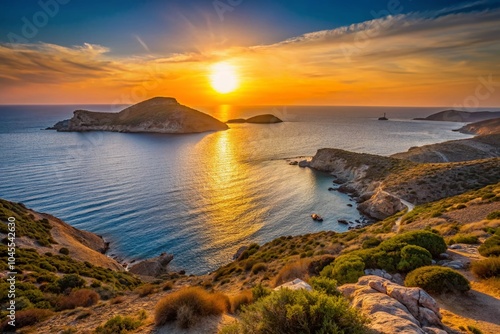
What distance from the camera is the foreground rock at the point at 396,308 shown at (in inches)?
282

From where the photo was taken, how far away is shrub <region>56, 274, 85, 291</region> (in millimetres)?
20859

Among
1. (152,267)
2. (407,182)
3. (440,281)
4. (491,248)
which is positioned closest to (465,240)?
(491,248)

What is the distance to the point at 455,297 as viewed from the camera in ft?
35.5

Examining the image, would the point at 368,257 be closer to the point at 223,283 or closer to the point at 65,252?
the point at 223,283

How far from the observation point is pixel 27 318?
14.2 metres

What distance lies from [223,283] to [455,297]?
1650 centimetres

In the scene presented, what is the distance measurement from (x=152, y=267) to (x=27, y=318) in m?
20.0

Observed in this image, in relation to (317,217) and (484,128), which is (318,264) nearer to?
(317,217)

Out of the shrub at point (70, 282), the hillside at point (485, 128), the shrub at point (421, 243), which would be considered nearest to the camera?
the shrub at point (421, 243)

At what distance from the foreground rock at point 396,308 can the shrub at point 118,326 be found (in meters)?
9.93

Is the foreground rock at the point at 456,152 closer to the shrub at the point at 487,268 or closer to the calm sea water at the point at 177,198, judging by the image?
the calm sea water at the point at 177,198

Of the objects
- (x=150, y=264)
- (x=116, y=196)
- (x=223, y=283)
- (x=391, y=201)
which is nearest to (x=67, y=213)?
(x=116, y=196)

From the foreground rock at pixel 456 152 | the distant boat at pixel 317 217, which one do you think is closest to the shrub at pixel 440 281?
the distant boat at pixel 317 217

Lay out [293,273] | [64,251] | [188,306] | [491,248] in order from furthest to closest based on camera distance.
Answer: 1. [64,251]
2. [293,273]
3. [491,248]
4. [188,306]
